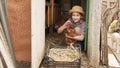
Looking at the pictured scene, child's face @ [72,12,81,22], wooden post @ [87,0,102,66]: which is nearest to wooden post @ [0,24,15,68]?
wooden post @ [87,0,102,66]

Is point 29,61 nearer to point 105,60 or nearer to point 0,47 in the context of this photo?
point 0,47

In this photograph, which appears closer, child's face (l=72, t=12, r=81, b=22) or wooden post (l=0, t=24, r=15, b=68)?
wooden post (l=0, t=24, r=15, b=68)

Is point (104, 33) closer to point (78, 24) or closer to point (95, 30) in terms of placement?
point (95, 30)

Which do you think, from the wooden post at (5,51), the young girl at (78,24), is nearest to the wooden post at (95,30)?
the young girl at (78,24)

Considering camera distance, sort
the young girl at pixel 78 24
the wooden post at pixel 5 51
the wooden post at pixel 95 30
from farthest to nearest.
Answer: the young girl at pixel 78 24
the wooden post at pixel 95 30
the wooden post at pixel 5 51

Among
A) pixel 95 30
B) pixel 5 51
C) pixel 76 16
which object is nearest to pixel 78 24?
pixel 76 16

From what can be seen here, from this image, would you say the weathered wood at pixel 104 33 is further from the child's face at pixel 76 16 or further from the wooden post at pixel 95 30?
the child's face at pixel 76 16

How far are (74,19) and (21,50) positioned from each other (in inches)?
28.1

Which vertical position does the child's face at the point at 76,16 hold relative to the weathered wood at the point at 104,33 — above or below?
above

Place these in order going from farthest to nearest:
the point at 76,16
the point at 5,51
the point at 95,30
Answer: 1. the point at 76,16
2. the point at 95,30
3. the point at 5,51

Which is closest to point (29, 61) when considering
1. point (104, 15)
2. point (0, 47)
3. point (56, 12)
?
point (0, 47)

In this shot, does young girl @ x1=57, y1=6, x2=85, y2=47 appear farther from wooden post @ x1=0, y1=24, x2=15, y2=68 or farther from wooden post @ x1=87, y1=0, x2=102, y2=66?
wooden post @ x1=0, y1=24, x2=15, y2=68

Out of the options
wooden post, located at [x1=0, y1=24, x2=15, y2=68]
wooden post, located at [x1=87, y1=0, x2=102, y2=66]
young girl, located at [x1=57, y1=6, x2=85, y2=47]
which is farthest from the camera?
young girl, located at [x1=57, y1=6, x2=85, y2=47]

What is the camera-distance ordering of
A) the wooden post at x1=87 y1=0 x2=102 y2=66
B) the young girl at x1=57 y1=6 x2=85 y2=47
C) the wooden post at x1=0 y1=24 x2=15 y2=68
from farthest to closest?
1. the young girl at x1=57 y1=6 x2=85 y2=47
2. the wooden post at x1=87 y1=0 x2=102 y2=66
3. the wooden post at x1=0 y1=24 x2=15 y2=68
